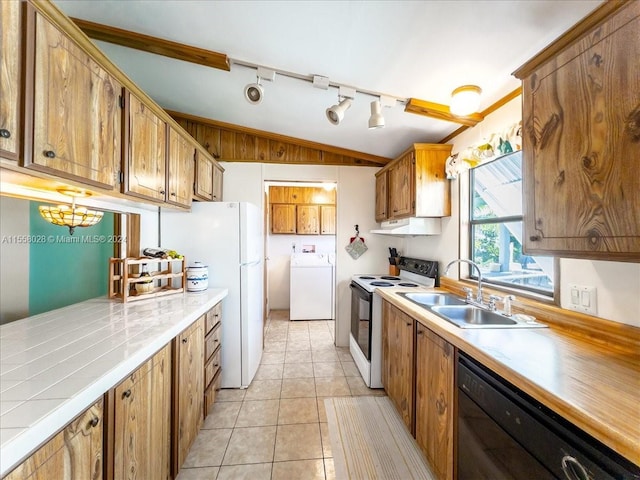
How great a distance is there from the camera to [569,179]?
3.11ft

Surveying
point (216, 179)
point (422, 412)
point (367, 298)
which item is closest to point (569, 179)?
point (422, 412)

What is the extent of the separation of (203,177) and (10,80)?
1.67 metres

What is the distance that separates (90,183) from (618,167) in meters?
2.00

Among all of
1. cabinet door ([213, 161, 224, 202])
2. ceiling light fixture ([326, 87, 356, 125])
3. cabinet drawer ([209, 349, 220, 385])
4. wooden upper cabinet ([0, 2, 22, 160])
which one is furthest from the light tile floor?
ceiling light fixture ([326, 87, 356, 125])

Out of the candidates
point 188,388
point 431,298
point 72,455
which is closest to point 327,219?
point 431,298

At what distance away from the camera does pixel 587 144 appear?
0.89 meters

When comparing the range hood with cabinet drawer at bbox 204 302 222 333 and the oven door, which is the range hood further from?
cabinet drawer at bbox 204 302 222 333

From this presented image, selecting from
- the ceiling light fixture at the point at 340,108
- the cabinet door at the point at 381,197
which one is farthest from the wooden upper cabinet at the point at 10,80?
the cabinet door at the point at 381,197

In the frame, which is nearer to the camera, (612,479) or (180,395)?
(612,479)

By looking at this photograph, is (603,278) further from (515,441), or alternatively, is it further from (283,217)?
(283,217)

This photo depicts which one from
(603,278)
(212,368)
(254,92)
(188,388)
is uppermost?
(254,92)

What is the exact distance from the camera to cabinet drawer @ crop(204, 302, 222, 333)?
6.27 feet

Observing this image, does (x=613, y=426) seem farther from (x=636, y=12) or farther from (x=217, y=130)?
(x=217, y=130)

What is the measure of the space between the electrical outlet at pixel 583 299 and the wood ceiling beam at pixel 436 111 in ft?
4.32
